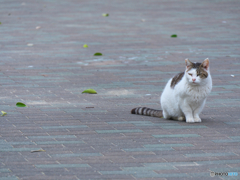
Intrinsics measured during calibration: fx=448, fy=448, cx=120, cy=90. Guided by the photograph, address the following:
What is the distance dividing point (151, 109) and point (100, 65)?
9.14ft

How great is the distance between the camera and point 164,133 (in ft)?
16.1

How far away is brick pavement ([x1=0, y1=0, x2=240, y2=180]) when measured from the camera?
158 inches

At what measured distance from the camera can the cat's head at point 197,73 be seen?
5113 millimetres

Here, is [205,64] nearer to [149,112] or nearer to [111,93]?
[149,112]

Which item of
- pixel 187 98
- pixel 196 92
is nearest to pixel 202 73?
pixel 196 92

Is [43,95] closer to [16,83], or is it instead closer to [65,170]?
[16,83]

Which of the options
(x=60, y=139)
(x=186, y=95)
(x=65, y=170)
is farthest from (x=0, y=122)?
(x=186, y=95)

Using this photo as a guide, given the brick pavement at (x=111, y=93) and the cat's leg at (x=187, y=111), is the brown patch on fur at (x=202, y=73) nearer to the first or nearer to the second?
the cat's leg at (x=187, y=111)

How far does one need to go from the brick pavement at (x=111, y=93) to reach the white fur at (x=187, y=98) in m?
0.15

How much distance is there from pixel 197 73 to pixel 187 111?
19.2 inches

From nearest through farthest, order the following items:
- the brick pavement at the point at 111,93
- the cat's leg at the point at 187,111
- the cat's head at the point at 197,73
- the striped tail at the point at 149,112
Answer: the brick pavement at the point at 111,93, the cat's head at the point at 197,73, the cat's leg at the point at 187,111, the striped tail at the point at 149,112

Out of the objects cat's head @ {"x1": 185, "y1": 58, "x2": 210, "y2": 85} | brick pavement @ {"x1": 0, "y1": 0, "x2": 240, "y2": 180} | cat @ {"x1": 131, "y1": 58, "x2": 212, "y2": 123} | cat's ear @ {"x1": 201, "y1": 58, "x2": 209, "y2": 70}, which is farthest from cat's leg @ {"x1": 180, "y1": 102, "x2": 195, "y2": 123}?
cat's ear @ {"x1": 201, "y1": 58, "x2": 209, "y2": 70}

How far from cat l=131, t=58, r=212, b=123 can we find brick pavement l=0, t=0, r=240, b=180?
0.16 m

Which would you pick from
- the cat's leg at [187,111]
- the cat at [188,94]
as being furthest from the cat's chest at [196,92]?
the cat's leg at [187,111]
